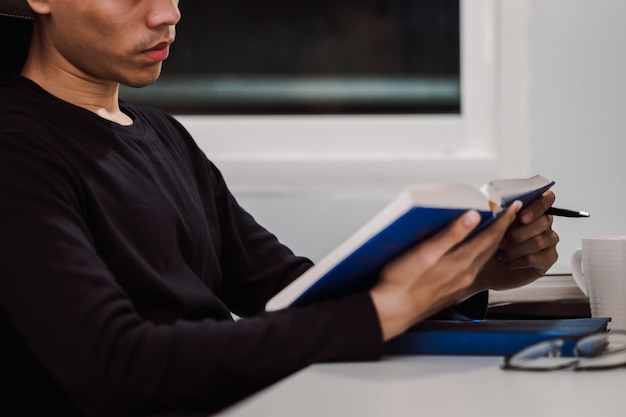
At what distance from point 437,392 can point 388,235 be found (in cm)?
14

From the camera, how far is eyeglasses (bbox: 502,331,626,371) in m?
0.78

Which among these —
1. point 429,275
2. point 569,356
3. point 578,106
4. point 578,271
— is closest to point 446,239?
point 429,275

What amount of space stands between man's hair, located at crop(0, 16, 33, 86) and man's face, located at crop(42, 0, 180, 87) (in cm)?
3

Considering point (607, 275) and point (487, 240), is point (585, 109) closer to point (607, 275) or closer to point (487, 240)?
point (607, 275)

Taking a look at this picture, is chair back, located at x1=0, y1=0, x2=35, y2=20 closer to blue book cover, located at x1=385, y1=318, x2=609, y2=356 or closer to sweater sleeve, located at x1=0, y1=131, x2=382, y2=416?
sweater sleeve, located at x1=0, y1=131, x2=382, y2=416

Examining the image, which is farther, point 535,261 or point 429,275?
point 535,261

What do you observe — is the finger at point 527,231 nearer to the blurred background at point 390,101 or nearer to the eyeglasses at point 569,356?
the eyeglasses at point 569,356

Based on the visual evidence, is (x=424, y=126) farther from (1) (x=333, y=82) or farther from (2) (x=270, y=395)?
(2) (x=270, y=395)

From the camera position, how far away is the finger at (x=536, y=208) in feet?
3.54

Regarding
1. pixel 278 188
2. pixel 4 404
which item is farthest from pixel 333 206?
pixel 4 404

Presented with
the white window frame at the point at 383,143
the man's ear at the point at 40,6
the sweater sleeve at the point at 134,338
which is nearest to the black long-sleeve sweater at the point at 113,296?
the sweater sleeve at the point at 134,338

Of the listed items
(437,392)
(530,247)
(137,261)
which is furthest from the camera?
(530,247)

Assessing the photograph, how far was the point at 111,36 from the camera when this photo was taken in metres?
1.13

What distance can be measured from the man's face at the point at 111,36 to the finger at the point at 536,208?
19.5 inches
